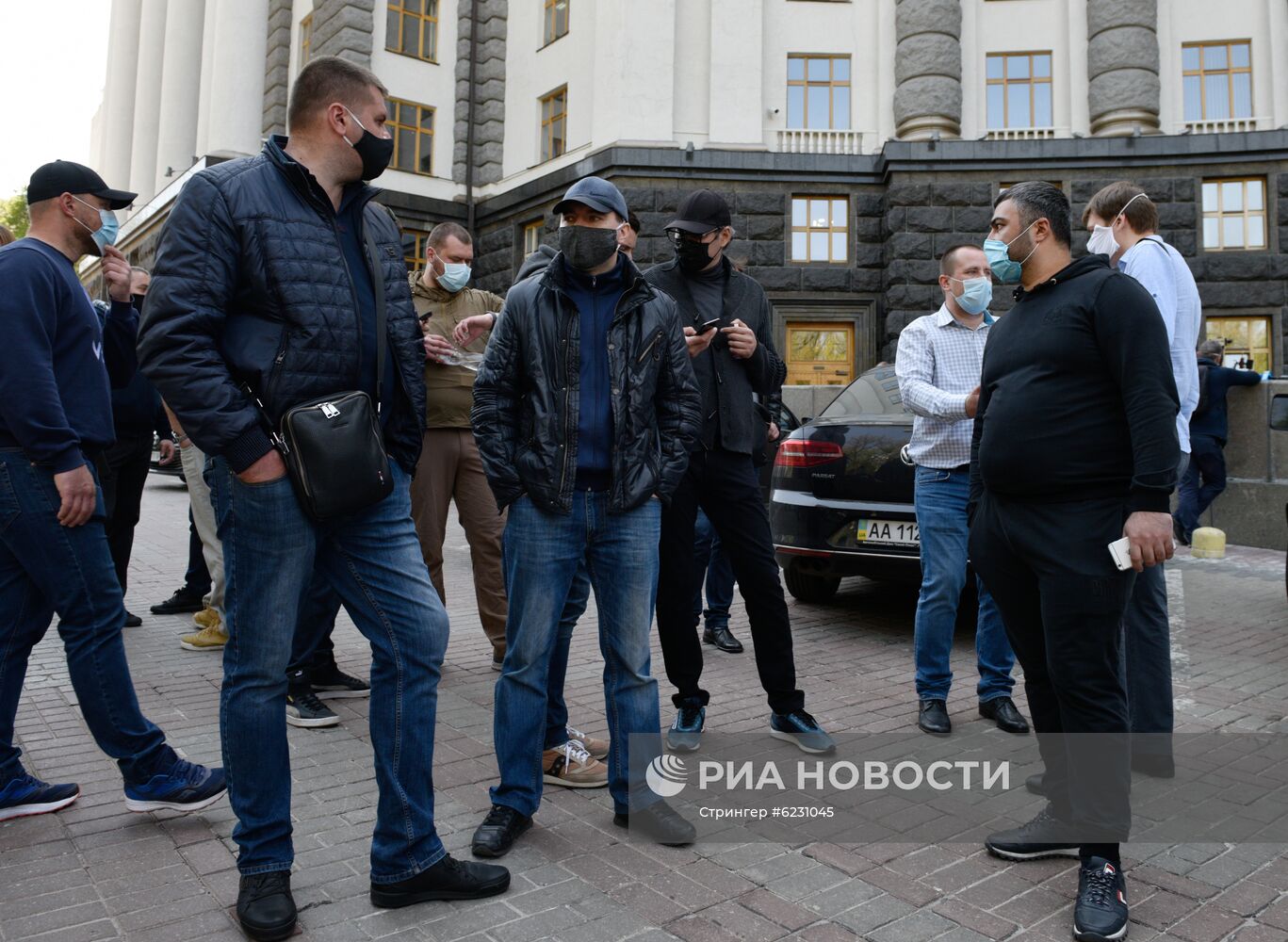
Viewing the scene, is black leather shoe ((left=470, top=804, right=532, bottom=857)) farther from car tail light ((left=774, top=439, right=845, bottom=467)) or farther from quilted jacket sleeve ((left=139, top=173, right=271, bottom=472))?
A: car tail light ((left=774, top=439, right=845, bottom=467))

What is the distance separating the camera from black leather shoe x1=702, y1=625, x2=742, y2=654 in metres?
5.86

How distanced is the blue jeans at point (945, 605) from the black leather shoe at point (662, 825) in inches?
66.2

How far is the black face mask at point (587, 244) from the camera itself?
3127 millimetres

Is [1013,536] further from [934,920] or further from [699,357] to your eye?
[699,357]

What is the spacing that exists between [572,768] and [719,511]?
1.12 meters

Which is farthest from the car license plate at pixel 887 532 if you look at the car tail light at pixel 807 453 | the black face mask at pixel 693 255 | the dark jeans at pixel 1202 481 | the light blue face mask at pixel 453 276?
the dark jeans at pixel 1202 481

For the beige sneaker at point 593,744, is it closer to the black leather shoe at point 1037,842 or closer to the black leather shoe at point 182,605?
the black leather shoe at point 1037,842

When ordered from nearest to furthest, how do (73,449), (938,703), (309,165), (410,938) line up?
(410,938) < (309,165) < (73,449) < (938,703)

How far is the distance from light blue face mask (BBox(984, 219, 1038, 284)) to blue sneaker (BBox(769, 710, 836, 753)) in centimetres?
183

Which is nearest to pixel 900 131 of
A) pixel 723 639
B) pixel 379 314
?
pixel 723 639

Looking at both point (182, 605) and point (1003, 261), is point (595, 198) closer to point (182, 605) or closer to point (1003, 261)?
point (1003, 261)

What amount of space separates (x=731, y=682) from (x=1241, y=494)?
26.1 ft

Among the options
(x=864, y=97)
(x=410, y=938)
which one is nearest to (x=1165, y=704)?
(x=410, y=938)

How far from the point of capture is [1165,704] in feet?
12.2
